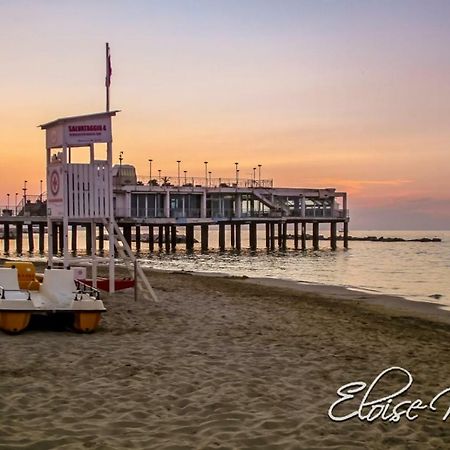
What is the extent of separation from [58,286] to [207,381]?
4577 millimetres

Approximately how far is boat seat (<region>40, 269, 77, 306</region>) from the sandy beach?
0.55 metres

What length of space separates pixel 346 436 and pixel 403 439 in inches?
20.4

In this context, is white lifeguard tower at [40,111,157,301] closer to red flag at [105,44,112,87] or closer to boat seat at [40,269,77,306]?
red flag at [105,44,112,87]

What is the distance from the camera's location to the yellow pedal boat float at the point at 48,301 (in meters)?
9.81

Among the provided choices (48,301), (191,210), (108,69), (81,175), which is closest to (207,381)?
(48,301)

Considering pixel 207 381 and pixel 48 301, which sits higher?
pixel 48 301

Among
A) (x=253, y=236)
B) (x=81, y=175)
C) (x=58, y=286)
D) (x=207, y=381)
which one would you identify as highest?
(x=81, y=175)

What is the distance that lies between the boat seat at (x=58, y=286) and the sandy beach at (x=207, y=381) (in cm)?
55

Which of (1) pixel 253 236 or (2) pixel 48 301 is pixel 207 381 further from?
(1) pixel 253 236

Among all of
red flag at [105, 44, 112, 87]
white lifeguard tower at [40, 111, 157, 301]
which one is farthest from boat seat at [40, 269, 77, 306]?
red flag at [105, 44, 112, 87]

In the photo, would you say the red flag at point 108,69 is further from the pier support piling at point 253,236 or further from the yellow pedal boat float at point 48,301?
the pier support piling at point 253,236

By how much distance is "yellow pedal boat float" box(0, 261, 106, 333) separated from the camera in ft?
32.2

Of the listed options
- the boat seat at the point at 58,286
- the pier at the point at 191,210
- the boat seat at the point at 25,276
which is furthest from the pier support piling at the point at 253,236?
the boat seat at the point at 58,286

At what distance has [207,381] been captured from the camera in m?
7.34
